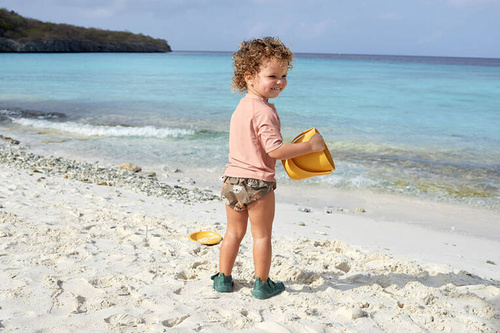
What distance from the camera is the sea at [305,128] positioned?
27.5ft

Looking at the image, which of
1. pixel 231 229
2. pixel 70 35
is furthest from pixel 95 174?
pixel 70 35

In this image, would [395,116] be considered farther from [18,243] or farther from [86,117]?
[18,243]

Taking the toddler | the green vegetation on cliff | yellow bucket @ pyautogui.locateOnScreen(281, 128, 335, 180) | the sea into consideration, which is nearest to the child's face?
the toddler

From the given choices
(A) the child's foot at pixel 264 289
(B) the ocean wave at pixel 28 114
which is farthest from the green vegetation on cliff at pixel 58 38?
(A) the child's foot at pixel 264 289

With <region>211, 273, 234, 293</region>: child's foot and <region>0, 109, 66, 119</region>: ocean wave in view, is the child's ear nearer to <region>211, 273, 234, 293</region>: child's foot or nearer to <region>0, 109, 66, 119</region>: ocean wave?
<region>211, 273, 234, 293</region>: child's foot

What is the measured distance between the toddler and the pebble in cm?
309

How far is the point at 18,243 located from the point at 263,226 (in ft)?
6.86

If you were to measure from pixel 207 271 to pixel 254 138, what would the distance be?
4.03 feet

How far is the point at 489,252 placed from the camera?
15.8 feet

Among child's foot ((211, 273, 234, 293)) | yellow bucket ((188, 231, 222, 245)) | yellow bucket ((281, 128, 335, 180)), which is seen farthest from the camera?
yellow bucket ((188, 231, 222, 245))

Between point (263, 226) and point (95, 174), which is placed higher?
point (263, 226)

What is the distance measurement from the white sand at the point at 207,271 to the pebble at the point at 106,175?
1.74ft

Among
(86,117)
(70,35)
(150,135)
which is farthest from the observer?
(70,35)

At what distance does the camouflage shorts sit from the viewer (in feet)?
9.07
